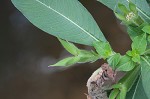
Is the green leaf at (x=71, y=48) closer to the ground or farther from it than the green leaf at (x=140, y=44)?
closer to the ground

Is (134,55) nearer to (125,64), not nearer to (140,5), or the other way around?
(125,64)

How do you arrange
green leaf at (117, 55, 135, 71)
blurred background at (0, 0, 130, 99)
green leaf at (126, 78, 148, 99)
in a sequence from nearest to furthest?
green leaf at (117, 55, 135, 71), green leaf at (126, 78, 148, 99), blurred background at (0, 0, 130, 99)

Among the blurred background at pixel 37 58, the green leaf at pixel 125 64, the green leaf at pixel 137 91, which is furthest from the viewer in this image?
the blurred background at pixel 37 58

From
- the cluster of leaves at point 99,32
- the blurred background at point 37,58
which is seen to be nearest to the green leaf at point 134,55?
the cluster of leaves at point 99,32

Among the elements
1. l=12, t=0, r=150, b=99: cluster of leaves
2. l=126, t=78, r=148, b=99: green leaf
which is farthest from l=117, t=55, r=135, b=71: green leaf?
l=126, t=78, r=148, b=99: green leaf

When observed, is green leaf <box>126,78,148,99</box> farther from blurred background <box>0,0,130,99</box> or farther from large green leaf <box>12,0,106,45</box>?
blurred background <box>0,0,130,99</box>

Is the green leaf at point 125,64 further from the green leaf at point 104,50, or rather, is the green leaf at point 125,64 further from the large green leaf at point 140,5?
the large green leaf at point 140,5
